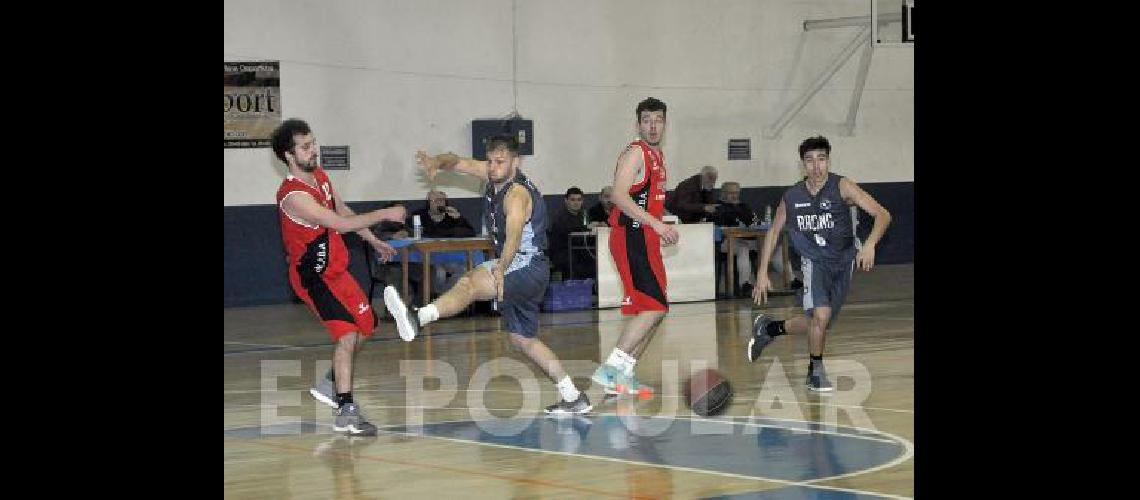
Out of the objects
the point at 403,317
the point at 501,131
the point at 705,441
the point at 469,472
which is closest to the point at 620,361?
the point at 403,317

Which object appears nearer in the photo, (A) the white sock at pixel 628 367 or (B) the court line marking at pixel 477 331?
(A) the white sock at pixel 628 367

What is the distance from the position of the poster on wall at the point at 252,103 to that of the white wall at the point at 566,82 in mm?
157

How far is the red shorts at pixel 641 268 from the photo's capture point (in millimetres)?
10297

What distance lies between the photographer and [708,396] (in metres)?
9.59

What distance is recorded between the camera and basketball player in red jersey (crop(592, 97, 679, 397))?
33.5ft

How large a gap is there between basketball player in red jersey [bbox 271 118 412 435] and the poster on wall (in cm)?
1181

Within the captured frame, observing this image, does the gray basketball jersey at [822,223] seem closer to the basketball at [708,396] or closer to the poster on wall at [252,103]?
the basketball at [708,396]

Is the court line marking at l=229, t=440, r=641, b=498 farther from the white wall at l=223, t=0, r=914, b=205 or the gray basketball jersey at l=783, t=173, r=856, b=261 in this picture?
the white wall at l=223, t=0, r=914, b=205

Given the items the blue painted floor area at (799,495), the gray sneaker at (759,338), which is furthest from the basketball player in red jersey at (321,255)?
the gray sneaker at (759,338)

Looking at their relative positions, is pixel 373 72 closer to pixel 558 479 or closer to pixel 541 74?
pixel 541 74

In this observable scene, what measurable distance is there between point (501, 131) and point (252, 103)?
12.4ft

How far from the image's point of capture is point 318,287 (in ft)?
29.0
